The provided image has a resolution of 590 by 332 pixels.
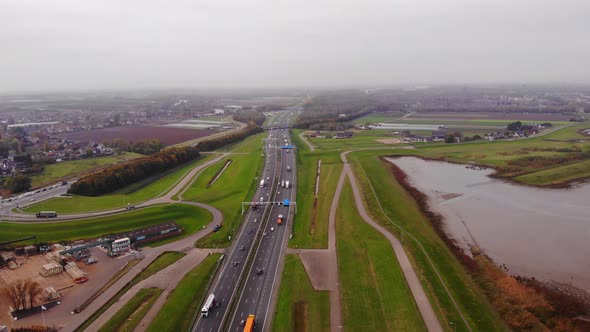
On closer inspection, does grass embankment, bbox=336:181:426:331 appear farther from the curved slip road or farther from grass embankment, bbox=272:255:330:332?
the curved slip road

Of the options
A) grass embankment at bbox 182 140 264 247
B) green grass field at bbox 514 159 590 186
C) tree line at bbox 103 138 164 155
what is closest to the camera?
grass embankment at bbox 182 140 264 247

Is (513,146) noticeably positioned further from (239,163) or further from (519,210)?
(239,163)

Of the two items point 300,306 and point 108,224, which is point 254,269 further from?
point 108,224

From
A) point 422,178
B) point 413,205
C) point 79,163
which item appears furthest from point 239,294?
point 79,163

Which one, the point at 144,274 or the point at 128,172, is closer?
the point at 144,274

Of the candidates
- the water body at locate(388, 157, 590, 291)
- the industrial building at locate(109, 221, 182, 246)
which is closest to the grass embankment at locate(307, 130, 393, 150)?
the water body at locate(388, 157, 590, 291)

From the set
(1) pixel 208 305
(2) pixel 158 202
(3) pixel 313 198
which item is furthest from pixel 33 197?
(3) pixel 313 198

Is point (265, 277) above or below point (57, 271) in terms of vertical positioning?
below
